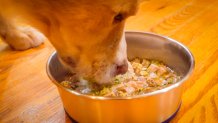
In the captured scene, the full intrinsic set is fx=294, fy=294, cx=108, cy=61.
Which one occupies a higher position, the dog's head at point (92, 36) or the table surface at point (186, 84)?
the dog's head at point (92, 36)

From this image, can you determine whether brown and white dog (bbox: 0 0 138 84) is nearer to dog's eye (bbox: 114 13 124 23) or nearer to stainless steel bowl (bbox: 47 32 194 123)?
dog's eye (bbox: 114 13 124 23)

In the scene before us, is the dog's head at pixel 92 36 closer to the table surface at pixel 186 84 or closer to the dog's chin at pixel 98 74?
the dog's chin at pixel 98 74

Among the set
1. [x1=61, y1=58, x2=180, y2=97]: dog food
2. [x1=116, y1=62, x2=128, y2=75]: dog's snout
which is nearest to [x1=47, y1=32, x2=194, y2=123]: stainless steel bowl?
[x1=61, y1=58, x2=180, y2=97]: dog food

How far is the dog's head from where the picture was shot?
981 millimetres

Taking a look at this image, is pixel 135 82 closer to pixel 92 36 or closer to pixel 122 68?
pixel 122 68

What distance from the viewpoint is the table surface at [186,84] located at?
1.21 meters

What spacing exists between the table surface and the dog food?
12 cm

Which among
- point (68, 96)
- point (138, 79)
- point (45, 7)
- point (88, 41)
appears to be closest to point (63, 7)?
point (45, 7)

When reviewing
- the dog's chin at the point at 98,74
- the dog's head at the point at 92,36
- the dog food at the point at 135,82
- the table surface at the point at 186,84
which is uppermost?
the dog's head at the point at 92,36

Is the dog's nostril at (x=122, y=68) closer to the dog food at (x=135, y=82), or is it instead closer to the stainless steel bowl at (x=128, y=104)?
the dog food at (x=135, y=82)

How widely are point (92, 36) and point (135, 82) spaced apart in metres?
0.27

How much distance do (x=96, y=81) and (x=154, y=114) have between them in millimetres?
290

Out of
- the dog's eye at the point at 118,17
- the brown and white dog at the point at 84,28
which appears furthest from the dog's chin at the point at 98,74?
the dog's eye at the point at 118,17

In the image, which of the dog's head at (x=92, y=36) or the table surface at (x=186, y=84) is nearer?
the dog's head at (x=92, y=36)
